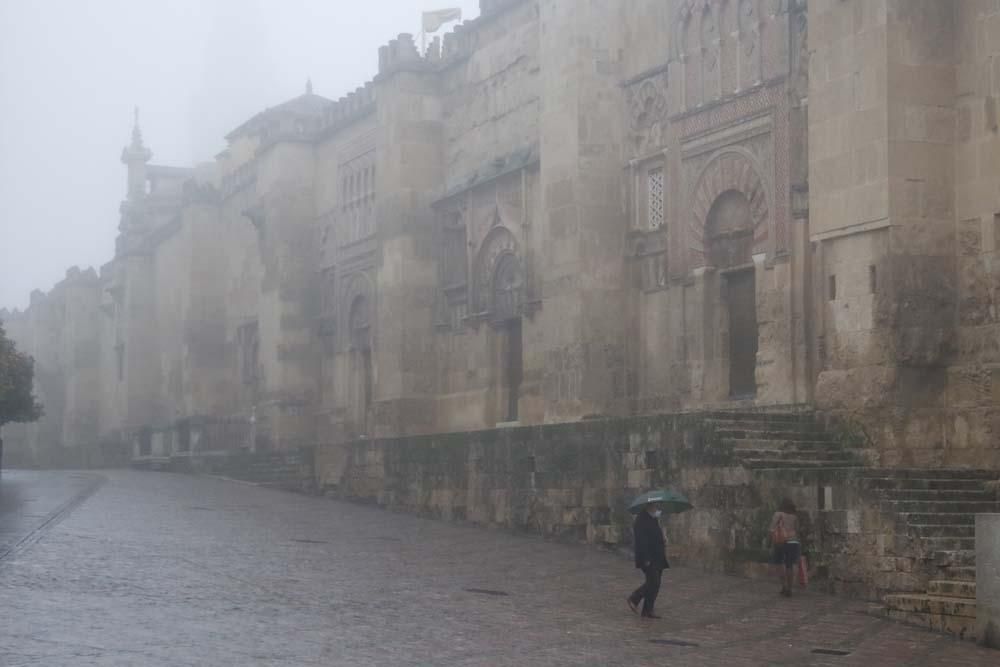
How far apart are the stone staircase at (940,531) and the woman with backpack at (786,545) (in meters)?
0.80

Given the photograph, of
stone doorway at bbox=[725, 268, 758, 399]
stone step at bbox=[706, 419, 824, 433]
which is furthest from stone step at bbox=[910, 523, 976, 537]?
stone doorway at bbox=[725, 268, 758, 399]

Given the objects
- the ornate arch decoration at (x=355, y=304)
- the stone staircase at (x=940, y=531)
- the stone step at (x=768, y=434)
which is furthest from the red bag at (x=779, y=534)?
the ornate arch decoration at (x=355, y=304)

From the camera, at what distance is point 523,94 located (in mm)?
26688

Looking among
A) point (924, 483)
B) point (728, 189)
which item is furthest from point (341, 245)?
point (924, 483)

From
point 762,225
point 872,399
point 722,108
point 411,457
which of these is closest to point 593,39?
point 722,108

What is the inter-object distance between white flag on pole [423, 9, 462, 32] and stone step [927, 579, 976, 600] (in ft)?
71.7

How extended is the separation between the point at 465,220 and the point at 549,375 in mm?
6085

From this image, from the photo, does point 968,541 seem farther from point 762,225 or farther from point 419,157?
point 419,157

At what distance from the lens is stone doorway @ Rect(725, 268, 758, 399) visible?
2034 cm

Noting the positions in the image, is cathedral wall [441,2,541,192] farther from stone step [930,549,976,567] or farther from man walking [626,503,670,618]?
stone step [930,549,976,567]

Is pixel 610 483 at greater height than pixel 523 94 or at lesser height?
lesser

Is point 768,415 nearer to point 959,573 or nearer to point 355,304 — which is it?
point 959,573

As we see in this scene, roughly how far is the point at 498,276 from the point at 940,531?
47.8 ft

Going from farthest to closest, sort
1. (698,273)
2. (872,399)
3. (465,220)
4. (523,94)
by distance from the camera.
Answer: (465,220)
(523,94)
(698,273)
(872,399)
